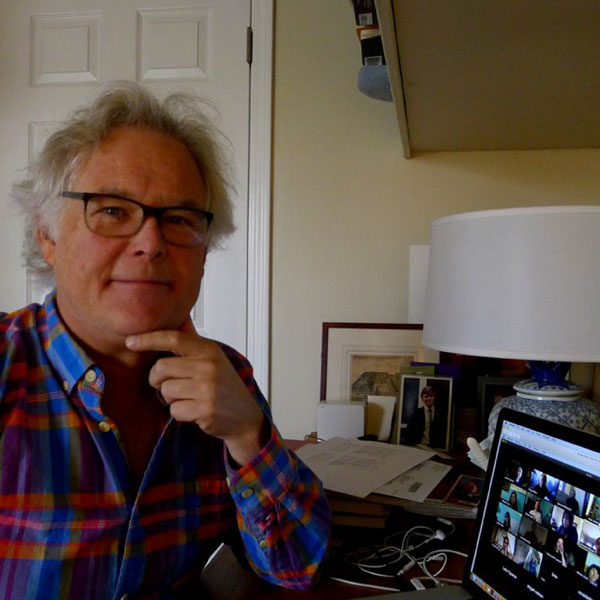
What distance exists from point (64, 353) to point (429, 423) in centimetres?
94

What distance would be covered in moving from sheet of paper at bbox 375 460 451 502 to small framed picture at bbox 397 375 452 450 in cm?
19

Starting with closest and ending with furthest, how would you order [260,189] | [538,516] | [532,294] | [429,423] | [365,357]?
[538,516] → [532,294] → [429,423] → [365,357] → [260,189]

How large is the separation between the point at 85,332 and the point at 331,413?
0.81 meters

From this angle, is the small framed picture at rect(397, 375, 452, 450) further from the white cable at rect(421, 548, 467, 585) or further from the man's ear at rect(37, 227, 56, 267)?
the man's ear at rect(37, 227, 56, 267)

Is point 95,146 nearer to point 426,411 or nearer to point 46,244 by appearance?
point 46,244

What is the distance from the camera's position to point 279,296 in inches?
68.3

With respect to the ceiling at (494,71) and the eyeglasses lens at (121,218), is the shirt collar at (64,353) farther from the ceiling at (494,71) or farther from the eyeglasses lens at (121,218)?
the ceiling at (494,71)

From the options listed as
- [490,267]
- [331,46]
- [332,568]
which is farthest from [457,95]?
[332,568]

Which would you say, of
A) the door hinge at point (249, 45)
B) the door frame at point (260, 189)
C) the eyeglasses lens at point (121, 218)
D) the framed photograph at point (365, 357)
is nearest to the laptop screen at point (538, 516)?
the eyeglasses lens at point (121, 218)

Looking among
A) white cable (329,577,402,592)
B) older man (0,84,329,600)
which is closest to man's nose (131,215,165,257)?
older man (0,84,329,600)

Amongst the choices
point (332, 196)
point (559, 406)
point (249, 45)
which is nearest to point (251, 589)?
point (559, 406)

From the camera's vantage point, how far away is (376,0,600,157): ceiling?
85 cm

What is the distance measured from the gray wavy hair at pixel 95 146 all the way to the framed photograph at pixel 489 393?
0.82 meters

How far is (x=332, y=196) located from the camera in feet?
5.58
